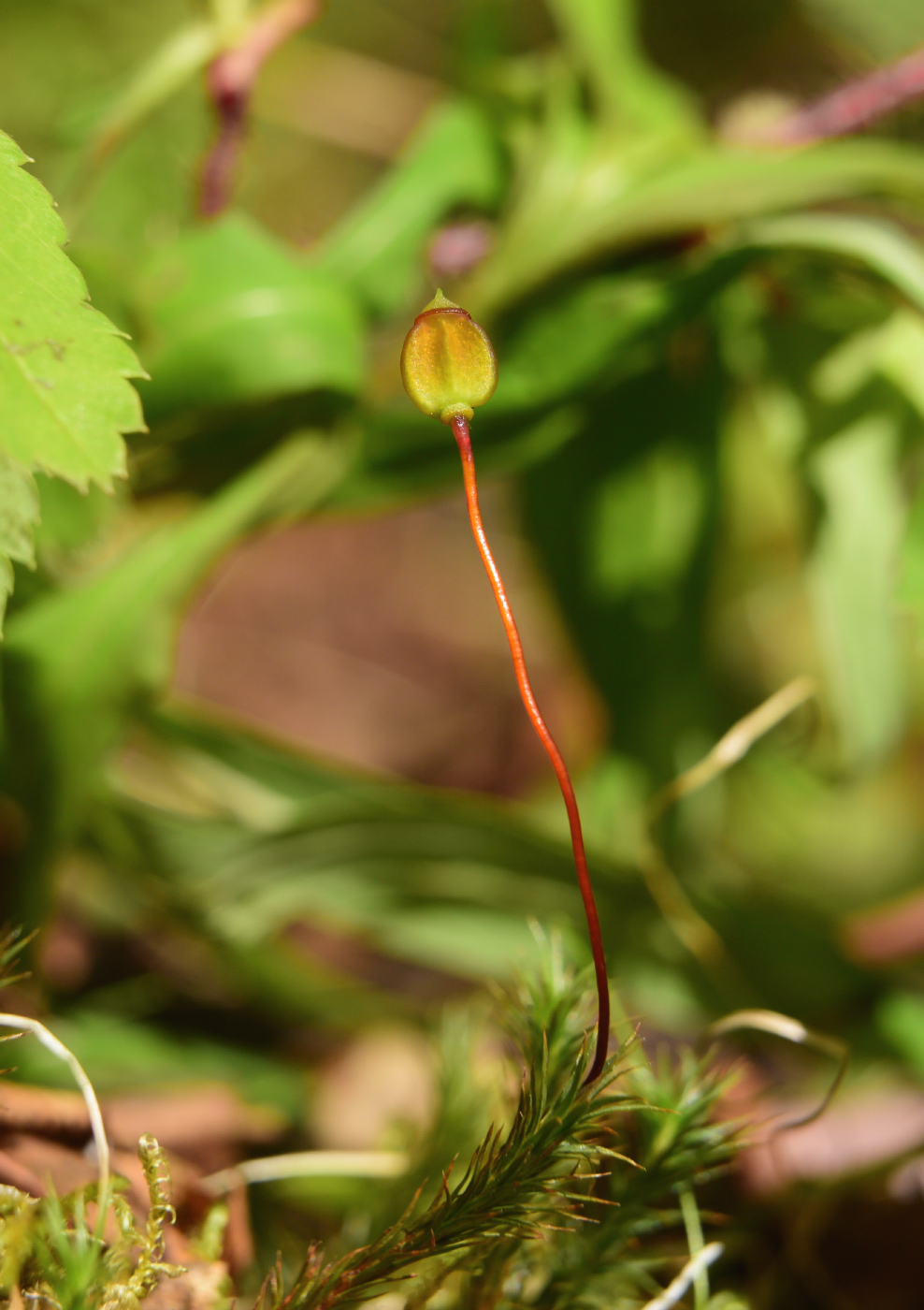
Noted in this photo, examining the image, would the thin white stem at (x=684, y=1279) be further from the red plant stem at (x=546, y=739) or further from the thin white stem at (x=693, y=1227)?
the red plant stem at (x=546, y=739)

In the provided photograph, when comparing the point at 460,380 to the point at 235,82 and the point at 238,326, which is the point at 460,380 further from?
the point at 235,82

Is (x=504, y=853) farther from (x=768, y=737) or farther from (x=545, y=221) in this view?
(x=545, y=221)

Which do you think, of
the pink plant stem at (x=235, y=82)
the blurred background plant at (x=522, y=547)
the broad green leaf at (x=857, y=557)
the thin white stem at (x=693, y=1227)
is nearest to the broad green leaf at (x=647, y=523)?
the blurred background plant at (x=522, y=547)

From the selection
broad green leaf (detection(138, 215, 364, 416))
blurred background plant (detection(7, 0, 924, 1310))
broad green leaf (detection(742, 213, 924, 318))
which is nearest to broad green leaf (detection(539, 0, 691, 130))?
blurred background plant (detection(7, 0, 924, 1310))

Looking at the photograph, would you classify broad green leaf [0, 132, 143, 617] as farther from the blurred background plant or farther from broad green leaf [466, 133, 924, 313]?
broad green leaf [466, 133, 924, 313]

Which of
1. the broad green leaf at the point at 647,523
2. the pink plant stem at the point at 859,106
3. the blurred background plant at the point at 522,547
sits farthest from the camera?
the broad green leaf at the point at 647,523

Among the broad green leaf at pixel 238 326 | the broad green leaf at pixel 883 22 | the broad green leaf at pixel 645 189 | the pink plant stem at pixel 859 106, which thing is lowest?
the broad green leaf at pixel 238 326

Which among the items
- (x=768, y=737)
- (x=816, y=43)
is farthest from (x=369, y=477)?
(x=816, y=43)
